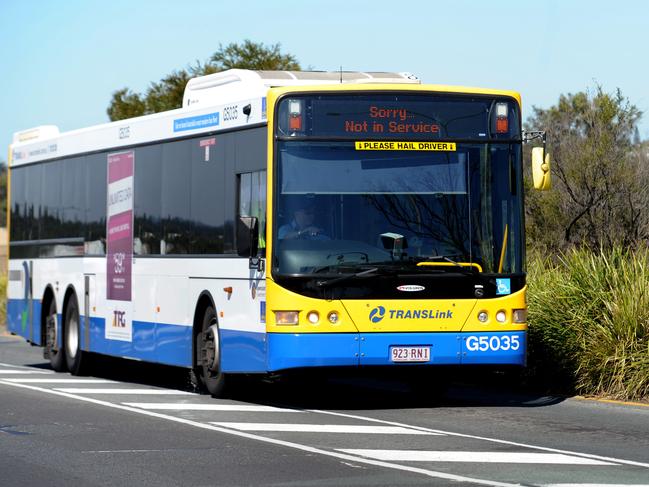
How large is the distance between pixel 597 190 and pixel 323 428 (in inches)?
492

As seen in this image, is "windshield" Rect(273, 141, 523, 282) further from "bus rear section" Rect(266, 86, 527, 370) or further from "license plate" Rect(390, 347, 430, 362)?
"license plate" Rect(390, 347, 430, 362)

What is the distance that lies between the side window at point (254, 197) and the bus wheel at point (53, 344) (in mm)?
6914

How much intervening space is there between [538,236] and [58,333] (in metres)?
8.18

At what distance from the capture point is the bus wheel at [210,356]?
16375 millimetres

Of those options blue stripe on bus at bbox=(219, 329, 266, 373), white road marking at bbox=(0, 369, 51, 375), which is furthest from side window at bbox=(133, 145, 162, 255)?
white road marking at bbox=(0, 369, 51, 375)

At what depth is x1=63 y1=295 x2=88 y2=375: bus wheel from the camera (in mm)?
21109

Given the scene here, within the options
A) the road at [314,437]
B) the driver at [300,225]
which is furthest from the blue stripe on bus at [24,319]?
the driver at [300,225]

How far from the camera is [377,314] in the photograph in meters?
14.7

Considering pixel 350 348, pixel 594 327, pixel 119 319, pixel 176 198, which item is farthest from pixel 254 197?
pixel 119 319

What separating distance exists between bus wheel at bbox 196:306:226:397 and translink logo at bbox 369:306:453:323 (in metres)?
2.34

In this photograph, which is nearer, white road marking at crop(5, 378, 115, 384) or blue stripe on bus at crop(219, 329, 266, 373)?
blue stripe on bus at crop(219, 329, 266, 373)

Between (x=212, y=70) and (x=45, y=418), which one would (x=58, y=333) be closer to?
(x=45, y=418)

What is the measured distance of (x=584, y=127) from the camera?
2673 centimetres

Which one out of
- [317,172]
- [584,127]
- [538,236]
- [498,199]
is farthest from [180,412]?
[584,127]
